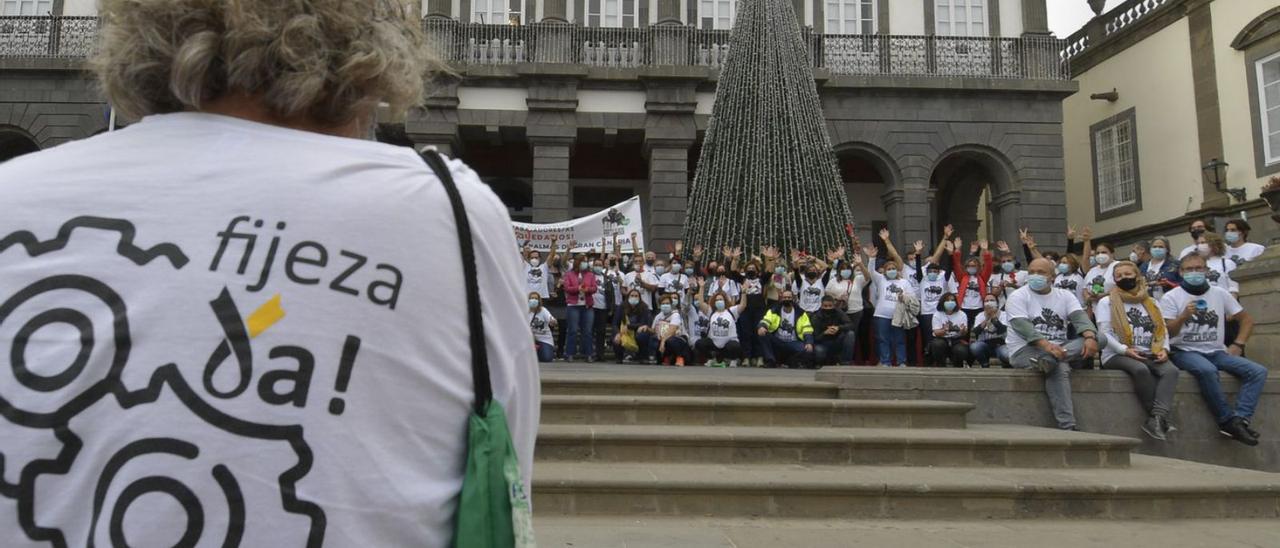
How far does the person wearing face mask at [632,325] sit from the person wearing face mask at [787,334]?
5.59 feet

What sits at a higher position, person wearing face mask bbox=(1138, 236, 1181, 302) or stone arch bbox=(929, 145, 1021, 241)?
stone arch bbox=(929, 145, 1021, 241)

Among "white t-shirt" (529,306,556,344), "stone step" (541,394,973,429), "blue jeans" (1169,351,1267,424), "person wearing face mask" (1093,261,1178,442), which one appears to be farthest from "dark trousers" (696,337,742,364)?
"blue jeans" (1169,351,1267,424)

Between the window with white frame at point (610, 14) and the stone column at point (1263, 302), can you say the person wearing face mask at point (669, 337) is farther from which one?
the window with white frame at point (610, 14)

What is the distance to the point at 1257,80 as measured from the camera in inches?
745

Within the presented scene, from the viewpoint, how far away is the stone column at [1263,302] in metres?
8.61

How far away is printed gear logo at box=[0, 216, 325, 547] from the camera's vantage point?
1.03 m

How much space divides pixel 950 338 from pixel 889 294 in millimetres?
1182

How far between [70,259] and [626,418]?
5864 mm

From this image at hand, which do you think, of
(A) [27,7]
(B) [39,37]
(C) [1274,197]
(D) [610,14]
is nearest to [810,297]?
(C) [1274,197]

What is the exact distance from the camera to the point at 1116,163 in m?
23.5

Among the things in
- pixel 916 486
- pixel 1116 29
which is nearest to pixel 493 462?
pixel 916 486

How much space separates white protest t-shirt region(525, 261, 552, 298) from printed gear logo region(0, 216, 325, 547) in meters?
12.0

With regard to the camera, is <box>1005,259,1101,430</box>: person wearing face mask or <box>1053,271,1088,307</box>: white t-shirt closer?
Result: <box>1005,259,1101,430</box>: person wearing face mask

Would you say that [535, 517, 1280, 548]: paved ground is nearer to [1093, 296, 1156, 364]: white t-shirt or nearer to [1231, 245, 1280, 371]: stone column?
[1093, 296, 1156, 364]: white t-shirt
